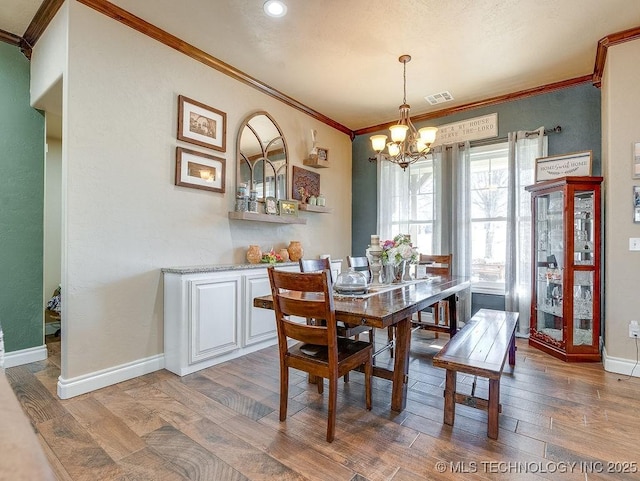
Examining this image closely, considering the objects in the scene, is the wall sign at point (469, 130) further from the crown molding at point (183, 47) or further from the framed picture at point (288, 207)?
the framed picture at point (288, 207)

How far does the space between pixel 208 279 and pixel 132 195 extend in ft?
3.05

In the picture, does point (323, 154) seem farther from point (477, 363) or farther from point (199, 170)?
point (477, 363)

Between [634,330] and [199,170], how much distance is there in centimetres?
411

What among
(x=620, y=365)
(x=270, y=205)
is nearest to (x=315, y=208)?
(x=270, y=205)

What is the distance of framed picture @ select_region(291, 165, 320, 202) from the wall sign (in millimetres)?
1748

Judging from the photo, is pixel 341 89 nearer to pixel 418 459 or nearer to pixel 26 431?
pixel 418 459

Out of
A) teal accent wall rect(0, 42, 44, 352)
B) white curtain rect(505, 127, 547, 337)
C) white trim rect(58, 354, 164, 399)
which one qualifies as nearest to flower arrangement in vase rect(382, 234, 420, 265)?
white curtain rect(505, 127, 547, 337)

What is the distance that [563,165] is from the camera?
352 centimetres

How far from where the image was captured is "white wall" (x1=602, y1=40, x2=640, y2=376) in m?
2.87

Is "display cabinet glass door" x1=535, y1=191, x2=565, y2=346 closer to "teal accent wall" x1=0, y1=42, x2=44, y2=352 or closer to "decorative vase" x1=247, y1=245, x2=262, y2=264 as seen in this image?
"decorative vase" x1=247, y1=245, x2=262, y2=264

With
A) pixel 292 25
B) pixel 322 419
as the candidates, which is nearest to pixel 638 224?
pixel 322 419

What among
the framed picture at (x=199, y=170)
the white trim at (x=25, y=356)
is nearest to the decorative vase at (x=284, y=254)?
the framed picture at (x=199, y=170)

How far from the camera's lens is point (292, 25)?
111 inches

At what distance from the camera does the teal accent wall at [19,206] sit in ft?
9.71
